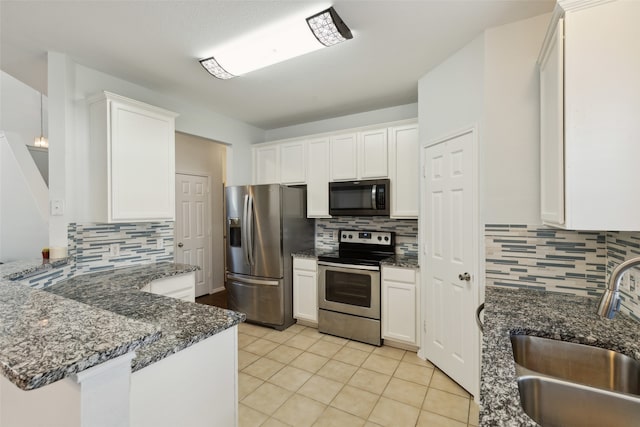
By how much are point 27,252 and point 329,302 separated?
336 centimetres

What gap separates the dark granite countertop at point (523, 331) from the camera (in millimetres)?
776

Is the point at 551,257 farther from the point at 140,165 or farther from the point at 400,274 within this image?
the point at 140,165

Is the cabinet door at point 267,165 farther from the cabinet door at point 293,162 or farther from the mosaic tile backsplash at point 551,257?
the mosaic tile backsplash at point 551,257

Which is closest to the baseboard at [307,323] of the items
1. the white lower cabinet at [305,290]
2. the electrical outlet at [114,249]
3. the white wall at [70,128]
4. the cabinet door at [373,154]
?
the white lower cabinet at [305,290]

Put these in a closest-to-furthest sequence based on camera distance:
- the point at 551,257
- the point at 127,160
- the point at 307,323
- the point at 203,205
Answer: the point at 551,257
the point at 127,160
the point at 307,323
the point at 203,205

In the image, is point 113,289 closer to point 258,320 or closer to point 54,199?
point 54,199

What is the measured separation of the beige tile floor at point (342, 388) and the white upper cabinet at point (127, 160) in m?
1.62

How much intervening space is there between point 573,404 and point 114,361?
4.56ft

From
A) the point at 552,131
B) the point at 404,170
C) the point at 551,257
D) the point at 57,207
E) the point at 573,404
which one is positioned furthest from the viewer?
the point at 404,170

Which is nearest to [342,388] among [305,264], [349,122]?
[305,264]

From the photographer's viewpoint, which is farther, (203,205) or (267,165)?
(203,205)

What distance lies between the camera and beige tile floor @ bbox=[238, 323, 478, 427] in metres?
1.92

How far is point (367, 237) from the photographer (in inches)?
136

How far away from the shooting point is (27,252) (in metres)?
3.19
